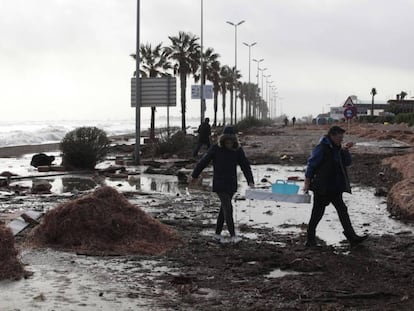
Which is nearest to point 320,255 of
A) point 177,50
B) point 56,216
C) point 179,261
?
point 179,261

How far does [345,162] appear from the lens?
792 centimetres

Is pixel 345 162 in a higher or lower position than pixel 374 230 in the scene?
higher

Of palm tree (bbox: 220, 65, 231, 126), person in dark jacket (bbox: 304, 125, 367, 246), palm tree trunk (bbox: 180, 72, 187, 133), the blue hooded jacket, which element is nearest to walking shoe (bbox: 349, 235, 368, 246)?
person in dark jacket (bbox: 304, 125, 367, 246)

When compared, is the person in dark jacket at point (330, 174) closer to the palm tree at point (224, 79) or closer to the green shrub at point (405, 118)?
the green shrub at point (405, 118)

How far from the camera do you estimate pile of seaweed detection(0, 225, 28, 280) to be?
6.21 m

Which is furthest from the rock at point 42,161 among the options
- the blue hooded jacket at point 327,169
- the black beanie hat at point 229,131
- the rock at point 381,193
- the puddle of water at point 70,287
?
the blue hooded jacket at point 327,169

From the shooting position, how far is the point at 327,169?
7773mm

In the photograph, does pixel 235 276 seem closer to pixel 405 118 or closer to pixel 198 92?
pixel 198 92

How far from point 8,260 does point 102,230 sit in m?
1.60

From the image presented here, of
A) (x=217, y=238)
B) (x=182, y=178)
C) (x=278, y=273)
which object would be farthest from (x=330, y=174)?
(x=182, y=178)

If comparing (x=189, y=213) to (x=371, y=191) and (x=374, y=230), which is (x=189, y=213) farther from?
(x=371, y=191)

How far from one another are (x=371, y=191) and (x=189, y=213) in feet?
17.9

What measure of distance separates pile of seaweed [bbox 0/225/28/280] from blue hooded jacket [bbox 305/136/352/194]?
3.65m

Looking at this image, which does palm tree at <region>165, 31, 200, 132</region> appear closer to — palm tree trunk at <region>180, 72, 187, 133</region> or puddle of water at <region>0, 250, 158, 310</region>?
palm tree trunk at <region>180, 72, 187, 133</region>
